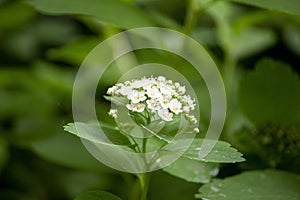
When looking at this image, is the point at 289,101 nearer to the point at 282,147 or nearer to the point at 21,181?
the point at 282,147

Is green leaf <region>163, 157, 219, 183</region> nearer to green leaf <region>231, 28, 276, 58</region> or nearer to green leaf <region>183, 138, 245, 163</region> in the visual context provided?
green leaf <region>183, 138, 245, 163</region>

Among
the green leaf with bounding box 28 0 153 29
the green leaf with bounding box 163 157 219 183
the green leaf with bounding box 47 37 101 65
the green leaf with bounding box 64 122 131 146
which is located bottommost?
the green leaf with bounding box 163 157 219 183

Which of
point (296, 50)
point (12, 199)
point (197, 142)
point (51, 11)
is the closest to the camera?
point (197, 142)

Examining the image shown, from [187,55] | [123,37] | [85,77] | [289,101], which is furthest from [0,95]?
[289,101]

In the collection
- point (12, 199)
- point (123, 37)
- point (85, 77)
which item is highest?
point (123, 37)

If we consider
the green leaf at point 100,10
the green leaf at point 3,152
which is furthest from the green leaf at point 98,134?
the green leaf at point 3,152

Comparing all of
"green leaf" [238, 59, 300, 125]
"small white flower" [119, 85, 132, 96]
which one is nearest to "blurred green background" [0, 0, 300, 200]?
"green leaf" [238, 59, 300, 125]

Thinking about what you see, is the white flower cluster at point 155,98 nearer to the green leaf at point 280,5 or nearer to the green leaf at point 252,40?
the green leaf at point 280,5
